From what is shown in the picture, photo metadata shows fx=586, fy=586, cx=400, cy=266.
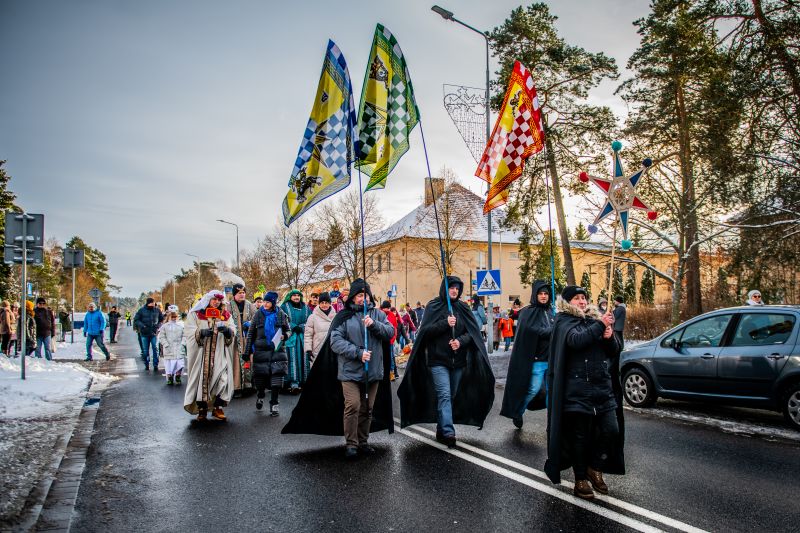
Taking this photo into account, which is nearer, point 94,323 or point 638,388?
point 638,388

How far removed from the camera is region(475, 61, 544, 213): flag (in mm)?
9352

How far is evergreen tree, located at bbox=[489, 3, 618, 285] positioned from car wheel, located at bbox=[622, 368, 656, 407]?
14.3 m

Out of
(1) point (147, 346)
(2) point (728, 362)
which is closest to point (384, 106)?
(2) point (728, 362)

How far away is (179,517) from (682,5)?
2180 cm

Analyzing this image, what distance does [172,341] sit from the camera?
14.2m

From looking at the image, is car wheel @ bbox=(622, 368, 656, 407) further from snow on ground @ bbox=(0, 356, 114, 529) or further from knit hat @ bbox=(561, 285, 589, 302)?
snow on ground @ bbox=(0, 356, 114, 529)

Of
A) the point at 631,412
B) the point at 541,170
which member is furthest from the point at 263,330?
the point at 541,170

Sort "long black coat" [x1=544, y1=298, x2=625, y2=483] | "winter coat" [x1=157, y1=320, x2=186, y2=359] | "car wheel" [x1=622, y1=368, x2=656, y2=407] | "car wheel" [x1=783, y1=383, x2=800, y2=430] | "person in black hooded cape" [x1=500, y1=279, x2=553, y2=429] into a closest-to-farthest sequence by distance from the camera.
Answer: "long black coat" [x1=544, y1=298, x2=625, y2=483], "car wheel" [x1=783, y1=383, x2=800, y2=430], "person in black hooded cape" [x1=500, y1=279, x2=553, y2=429], "car wheel" [x1=622, y1=368, x2=656, y2=407], "winter coat" [x1=157, y1=320, x2=186, y2=359]

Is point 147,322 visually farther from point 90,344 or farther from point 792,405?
point 792,405

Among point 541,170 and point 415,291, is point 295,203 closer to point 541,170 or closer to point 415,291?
point 541,170

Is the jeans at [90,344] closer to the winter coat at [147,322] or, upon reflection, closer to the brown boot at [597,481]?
the winter coat at [147,322]

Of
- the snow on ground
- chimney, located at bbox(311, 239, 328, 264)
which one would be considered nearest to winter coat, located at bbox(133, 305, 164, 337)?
the snow on ground

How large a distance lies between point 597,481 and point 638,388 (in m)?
5.33

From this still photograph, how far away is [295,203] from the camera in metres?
8.17
